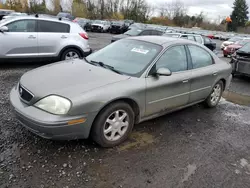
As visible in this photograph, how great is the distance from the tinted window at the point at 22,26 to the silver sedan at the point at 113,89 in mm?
3917

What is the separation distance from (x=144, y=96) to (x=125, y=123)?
491 millimetres

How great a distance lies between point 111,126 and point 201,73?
86.9 inches

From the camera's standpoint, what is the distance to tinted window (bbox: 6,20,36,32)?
22.8ft

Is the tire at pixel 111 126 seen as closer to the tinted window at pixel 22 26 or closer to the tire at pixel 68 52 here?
the tire at pixel 68 52

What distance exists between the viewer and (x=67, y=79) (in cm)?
324

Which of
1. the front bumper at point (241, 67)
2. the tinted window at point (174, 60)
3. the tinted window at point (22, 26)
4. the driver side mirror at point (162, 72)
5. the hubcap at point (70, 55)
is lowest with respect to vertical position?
the front bumper at point (241, 67)

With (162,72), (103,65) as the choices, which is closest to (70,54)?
(103,65)

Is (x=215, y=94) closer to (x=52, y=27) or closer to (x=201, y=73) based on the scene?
(x=201, y=73)

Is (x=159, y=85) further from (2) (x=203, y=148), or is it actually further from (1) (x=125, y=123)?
(2) (x=203, y=148)

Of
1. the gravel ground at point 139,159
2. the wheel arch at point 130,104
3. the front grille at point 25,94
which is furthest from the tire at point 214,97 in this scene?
the front grille at point 25,94

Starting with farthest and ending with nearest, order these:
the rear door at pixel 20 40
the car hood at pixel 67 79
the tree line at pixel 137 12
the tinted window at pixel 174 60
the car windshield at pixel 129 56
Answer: the tree line at pixel 137 12 < the rear door at pixel 20 40 < the tinted window at pixel 174 60 < the car windshield at pixel 129 56 < the car hood at pixel 67 79

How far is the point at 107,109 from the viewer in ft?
10.2

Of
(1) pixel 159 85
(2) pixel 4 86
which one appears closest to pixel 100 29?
(2) pixel 4 86

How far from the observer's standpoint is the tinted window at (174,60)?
3.85 m
